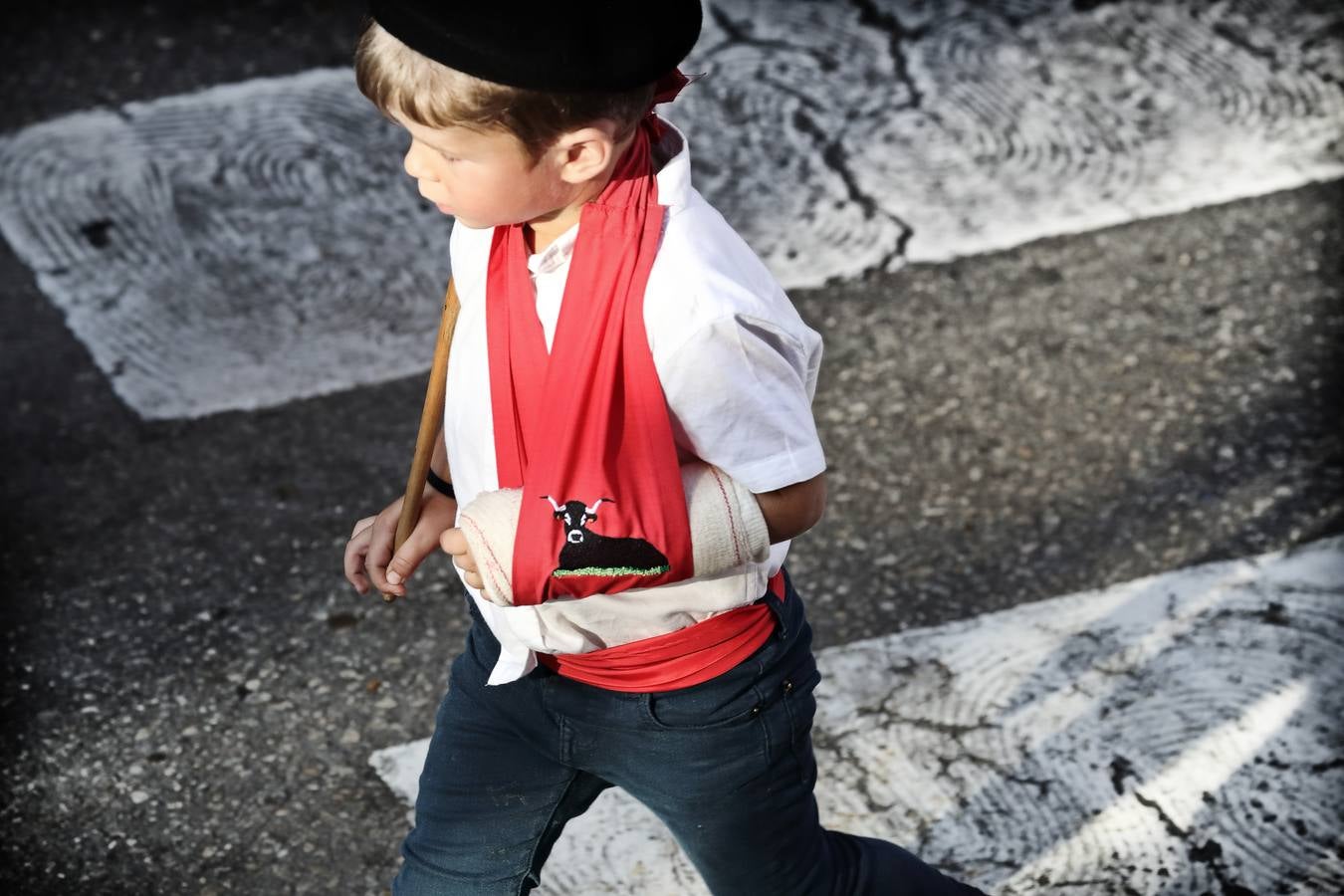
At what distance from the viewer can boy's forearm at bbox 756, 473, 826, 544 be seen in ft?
5.85

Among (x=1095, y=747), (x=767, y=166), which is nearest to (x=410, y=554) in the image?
(x=1095, y=747)

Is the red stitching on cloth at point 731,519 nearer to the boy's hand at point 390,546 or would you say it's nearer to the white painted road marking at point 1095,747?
the boy's hand at point 390,546

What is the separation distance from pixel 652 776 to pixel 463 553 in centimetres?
39

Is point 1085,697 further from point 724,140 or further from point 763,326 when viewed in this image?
point 724,140

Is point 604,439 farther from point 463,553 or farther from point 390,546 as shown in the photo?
point 390,546

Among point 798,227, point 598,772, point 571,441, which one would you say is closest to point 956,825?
point 598,772

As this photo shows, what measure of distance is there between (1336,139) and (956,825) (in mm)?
2755

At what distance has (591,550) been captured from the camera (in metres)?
1.72

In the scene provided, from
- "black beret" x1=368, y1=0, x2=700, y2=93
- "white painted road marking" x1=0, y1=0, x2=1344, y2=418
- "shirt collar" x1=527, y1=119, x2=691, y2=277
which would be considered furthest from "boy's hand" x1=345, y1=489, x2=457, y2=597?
"white painted road marking" x1=0, y1=0, x2=1344, y2=418

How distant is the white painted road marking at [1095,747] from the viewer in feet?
8.97

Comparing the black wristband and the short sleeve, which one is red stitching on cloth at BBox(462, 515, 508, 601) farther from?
the black wristband

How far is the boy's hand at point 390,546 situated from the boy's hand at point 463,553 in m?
0.20

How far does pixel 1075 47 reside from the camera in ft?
16.6

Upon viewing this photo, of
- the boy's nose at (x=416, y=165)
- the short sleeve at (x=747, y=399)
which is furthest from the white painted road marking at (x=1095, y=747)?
the boy's nose at (x=416, y=165)
